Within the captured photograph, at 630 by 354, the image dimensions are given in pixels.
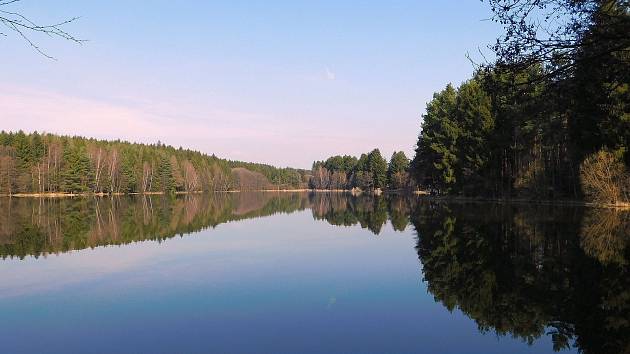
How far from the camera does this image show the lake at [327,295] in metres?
8.38

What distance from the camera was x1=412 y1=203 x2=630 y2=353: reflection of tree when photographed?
8.68 m

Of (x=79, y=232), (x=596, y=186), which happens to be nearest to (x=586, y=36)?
(x=79, y=232)

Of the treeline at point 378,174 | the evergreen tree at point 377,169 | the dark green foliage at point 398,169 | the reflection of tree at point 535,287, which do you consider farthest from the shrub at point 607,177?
the evergreen tree at point 377,169

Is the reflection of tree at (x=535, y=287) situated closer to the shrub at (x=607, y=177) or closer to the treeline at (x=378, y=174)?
the shrub at (x=607, y=177)

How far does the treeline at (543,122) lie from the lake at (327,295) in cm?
393

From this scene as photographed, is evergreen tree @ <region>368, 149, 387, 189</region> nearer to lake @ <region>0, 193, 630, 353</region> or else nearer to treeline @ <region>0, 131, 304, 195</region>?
treeline @ <region>0, 131, 304, 195</region>

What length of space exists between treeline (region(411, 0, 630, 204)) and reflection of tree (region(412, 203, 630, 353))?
12.5ft

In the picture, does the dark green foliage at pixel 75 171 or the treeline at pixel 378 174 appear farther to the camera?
the treeline at pixel 378 174

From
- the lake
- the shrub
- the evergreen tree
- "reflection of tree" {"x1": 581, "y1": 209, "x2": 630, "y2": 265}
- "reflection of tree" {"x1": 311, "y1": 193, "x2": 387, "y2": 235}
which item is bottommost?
the lake

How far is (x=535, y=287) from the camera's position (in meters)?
11.6

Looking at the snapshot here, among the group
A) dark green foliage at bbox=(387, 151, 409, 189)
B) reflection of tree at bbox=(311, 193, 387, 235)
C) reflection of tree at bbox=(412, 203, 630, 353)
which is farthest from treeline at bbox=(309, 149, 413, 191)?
reflection of tree at bbox=(412, 203, 630, 353)

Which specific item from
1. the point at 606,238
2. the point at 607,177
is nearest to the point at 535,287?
the point at 606,238

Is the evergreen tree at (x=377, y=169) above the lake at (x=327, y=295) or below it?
above

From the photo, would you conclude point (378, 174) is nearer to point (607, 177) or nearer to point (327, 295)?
point (607, 177)
